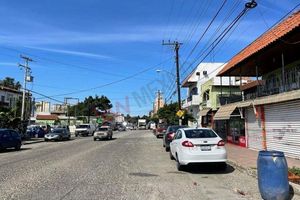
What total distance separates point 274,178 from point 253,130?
15.2 meters

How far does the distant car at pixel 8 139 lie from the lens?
83.4ft

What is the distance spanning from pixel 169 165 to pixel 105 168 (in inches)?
109

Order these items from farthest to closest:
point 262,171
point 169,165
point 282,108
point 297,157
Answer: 1. point 282,108
2. point 297,157
3. point 169,165
4. point 262,171

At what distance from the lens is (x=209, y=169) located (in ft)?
48.6

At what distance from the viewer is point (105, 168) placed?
1496cm

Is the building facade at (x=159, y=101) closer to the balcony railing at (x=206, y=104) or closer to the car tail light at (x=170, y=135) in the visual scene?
the balcony railing at (x=206, y=104)

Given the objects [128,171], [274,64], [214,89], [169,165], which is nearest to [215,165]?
[169,165]

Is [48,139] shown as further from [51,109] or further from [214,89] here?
[51,109]

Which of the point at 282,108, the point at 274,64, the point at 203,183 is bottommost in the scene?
the point at 203,183

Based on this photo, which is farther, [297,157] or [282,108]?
[282,108]

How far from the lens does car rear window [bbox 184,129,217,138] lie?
14.6 metres

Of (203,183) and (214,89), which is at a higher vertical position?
(214,89)

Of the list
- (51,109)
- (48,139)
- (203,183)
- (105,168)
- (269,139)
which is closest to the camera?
(203,183)

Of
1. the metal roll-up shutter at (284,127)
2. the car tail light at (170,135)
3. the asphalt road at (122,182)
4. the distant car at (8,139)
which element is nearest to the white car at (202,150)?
the asphalt road at (122,182)
